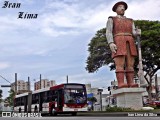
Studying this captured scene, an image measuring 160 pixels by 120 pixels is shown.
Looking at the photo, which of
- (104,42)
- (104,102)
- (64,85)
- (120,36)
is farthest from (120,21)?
(104,102)

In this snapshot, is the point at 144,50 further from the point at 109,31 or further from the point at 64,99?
the point at 64,99

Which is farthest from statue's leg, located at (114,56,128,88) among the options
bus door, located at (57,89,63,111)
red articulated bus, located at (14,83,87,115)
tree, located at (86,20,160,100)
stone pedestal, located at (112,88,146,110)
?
tree, located at (86,20,160,100)

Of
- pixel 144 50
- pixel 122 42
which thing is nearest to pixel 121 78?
pixel 122 42

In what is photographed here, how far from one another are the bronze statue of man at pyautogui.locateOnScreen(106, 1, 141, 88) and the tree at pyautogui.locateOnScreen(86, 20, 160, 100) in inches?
424

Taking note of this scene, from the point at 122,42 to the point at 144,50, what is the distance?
12.6m

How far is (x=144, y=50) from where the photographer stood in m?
40.8

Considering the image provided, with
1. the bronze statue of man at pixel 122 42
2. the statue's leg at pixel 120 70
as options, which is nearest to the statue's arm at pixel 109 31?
the bronze statue of man at pixel 122 42

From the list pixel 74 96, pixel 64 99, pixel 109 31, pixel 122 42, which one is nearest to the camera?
pixel 64 99

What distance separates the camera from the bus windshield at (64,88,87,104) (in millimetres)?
27953

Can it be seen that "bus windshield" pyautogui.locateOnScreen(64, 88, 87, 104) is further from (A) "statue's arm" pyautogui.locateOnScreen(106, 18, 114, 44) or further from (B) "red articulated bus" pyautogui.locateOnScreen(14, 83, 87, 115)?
(A) "statue's arm" pyautogui.locateOnScreen(106, 18, 114, 44)

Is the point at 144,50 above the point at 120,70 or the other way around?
above

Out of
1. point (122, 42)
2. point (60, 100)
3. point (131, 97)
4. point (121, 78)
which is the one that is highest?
point (122, 42)

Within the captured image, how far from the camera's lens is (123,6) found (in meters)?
29.5

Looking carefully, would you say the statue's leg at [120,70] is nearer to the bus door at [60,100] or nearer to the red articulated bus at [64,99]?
the red articulated bus at [64,99]
